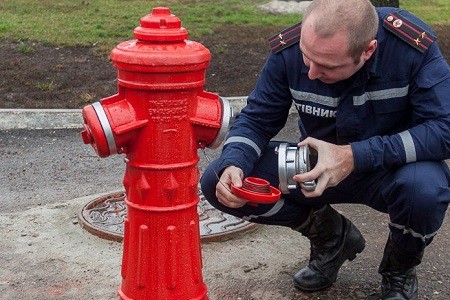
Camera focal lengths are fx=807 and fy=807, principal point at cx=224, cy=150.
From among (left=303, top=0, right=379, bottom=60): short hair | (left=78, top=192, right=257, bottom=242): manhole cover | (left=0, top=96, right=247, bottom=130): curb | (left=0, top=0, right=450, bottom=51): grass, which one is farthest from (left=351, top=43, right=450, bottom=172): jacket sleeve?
(left=0, top=0, right=450, bottom=51): grass

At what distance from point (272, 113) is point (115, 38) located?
686cm

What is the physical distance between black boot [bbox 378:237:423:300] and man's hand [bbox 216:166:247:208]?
0.75m

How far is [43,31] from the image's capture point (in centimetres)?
1060

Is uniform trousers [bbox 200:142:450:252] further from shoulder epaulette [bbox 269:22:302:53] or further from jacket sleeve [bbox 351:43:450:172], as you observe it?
shoulder epaulette [bbox 269:22:302:53]

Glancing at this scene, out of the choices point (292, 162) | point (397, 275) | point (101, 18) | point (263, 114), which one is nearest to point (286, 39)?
point (263, 114)

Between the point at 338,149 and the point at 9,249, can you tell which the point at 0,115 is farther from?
the point at 338,149

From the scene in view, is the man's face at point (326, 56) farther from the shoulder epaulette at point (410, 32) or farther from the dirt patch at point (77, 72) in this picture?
the dirt patch at point (77, 72)

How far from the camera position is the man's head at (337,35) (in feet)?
9.65

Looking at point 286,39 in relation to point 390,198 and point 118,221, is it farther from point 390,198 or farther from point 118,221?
point 118,221

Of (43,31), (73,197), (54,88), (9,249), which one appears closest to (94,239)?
(9,249)

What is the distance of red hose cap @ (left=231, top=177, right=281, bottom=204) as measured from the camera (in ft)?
8.80

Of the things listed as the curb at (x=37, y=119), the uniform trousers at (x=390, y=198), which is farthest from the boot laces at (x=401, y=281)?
the curb at (x=37, y=119)

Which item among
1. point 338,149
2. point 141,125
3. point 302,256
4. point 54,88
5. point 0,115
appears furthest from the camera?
point 54,88

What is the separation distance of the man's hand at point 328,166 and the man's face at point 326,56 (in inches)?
10.6
